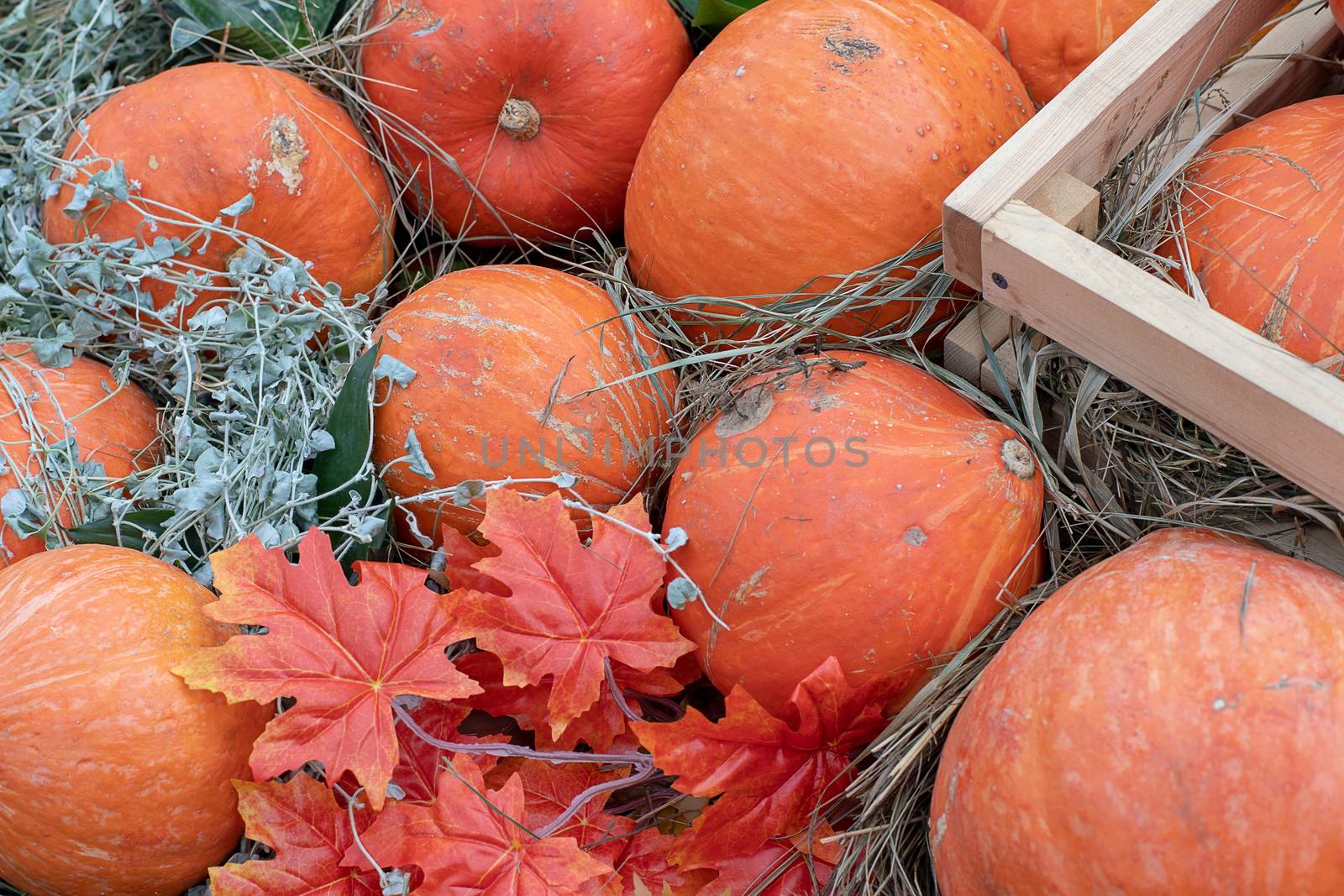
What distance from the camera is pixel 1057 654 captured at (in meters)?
1.10

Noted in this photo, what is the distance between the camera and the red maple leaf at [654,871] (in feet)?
4.42

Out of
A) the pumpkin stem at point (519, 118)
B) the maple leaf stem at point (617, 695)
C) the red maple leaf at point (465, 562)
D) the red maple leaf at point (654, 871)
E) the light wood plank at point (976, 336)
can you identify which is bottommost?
the red maple leaf at point (654, 871)

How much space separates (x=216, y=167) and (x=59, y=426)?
0.47 meters

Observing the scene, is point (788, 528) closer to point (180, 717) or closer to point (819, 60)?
point (819, 60)

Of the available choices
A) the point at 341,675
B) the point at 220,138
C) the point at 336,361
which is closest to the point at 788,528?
the point at 341,675

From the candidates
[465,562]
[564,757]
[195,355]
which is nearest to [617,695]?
[564,757]

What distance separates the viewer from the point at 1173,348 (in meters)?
1.10

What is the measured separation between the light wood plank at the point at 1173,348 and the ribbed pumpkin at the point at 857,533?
208 mm

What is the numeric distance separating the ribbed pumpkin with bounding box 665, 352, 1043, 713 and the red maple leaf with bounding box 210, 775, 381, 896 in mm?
544

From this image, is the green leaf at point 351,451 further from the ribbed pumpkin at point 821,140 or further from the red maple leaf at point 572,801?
the ribbed pumpkin at point 821,140

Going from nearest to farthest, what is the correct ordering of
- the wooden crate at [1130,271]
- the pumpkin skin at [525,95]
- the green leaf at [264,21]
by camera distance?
the wooden crate at [1130,271], the pumpkin skin at [525,95], the green leaf at [264,21]

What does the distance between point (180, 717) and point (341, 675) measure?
206 millimetres

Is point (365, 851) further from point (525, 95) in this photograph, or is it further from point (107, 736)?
point (525, 95)

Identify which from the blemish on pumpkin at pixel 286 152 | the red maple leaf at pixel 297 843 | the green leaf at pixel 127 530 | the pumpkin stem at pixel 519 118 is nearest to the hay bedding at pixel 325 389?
the green leaf at pixel 127 530
